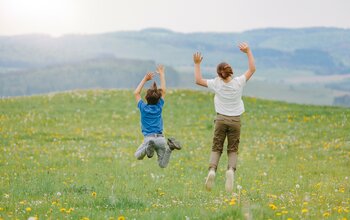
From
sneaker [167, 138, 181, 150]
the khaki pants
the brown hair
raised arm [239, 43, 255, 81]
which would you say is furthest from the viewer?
sneaker [167, 138, 181, 150]

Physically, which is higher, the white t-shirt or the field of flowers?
the white t-shirt

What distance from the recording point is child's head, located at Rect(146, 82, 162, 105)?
12.7 m

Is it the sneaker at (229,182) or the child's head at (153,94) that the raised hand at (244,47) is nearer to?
the child's head at (153,94)

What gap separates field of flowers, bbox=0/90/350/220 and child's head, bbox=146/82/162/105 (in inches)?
77.5

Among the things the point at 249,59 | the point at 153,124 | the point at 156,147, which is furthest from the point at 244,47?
the point at 156,147

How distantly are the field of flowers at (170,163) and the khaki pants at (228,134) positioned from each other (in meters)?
0.66

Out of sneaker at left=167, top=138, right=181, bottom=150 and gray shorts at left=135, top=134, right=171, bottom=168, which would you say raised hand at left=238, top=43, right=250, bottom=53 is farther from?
gray shorts at left=135, top=134, right=171, bottom=168

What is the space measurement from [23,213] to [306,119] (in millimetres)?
23313

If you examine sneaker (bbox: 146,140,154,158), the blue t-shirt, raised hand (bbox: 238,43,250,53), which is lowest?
sneaker (bbox: 146,140,154,158)

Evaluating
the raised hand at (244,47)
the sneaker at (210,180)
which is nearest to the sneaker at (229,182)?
the sneaker at (210,180)

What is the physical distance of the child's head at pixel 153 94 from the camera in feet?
41.6

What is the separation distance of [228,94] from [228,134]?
1011 millimetres

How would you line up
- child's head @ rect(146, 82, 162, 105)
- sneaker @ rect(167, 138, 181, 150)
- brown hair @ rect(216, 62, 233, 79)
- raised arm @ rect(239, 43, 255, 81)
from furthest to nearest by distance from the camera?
sneaker @ rect(167, 138, 181, 150)
child's head @ rect(146, 82, 162, 105)
raised arm @ rect(239, 43, 255, 81)
brown hair @ rect(216, 62, 233, 79)

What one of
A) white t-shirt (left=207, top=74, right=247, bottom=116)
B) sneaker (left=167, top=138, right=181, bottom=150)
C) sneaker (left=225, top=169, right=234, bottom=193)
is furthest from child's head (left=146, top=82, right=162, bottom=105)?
sneaker (left=225, top=169, right=234, bottom=193)
